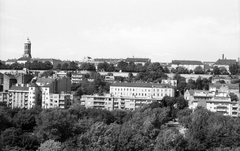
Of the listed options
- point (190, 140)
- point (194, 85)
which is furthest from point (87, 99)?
point (190, 140)

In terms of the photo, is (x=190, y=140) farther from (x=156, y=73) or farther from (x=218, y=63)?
(x=218, y=63)

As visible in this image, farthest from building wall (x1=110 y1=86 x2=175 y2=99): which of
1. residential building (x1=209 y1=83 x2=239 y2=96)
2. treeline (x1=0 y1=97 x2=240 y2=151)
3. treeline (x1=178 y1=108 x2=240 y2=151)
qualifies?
treeline (x1=178 y1=108 x2=240 y2=151)

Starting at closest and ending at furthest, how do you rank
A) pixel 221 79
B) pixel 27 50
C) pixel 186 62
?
pixel 221 79, pixel 186 62, pixel 27 50

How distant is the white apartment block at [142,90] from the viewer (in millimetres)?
24734

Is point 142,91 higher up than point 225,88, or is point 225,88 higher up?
point 225,88

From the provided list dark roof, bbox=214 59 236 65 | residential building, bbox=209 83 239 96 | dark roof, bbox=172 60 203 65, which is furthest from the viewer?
dark roof, bbox=172 60 203 65

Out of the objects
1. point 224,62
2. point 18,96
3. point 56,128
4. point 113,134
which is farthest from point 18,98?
point 224,62

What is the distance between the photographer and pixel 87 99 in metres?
22.0

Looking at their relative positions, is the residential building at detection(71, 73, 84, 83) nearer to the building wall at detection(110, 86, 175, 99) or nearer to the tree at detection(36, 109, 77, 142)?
the building wall at detection(110, 86, 175, 99)

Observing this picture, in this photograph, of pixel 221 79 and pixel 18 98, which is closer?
pixel 18 98

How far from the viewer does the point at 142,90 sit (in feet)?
82.5

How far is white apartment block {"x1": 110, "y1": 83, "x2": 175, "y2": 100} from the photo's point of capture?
24.7m

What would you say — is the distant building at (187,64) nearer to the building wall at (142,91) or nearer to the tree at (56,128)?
the building wall at (142,91)

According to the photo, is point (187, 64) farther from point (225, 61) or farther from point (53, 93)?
point (53, 93)
